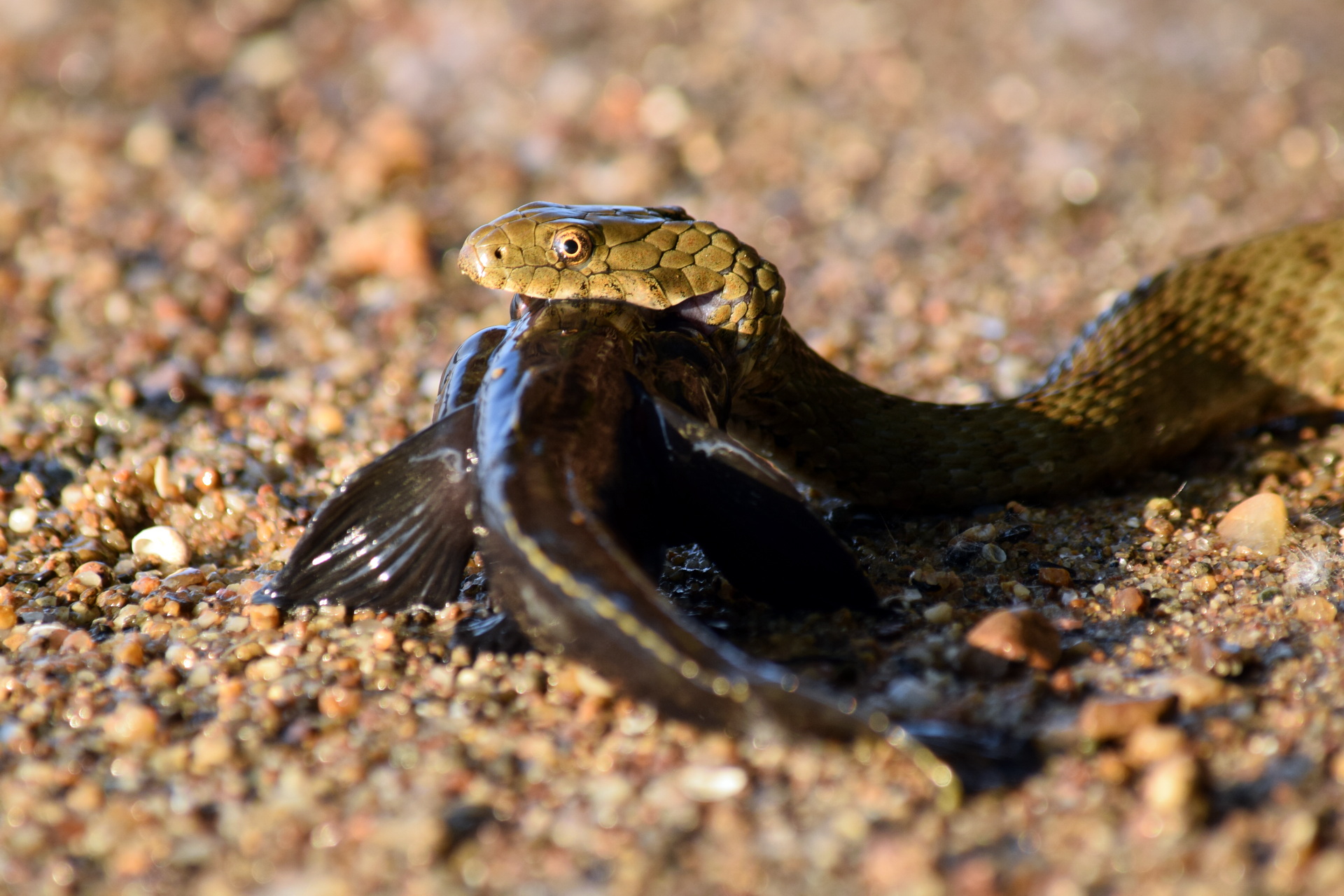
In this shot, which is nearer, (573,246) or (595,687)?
(595,687)

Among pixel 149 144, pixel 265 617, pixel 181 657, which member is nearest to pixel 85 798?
pixel 181 657

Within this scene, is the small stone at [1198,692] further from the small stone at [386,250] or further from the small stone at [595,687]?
the small stone at [386,250]

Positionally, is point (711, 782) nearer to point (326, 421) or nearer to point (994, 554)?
point (994, 554)

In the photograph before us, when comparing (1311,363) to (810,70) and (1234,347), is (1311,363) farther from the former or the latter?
(810,70)

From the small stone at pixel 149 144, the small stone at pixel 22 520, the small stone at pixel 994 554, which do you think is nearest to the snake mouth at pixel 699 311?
the small stone at pixel 994 554

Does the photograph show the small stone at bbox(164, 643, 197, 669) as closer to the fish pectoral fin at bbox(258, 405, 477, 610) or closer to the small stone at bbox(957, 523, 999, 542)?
the fish pectoral fin at bbox(258, 405, 477, 610)

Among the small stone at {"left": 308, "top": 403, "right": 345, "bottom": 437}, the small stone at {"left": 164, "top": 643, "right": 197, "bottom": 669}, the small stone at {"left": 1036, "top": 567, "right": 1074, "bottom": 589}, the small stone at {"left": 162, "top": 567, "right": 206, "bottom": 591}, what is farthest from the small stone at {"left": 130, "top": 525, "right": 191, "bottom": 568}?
the small stone at {"left": 1036, "top": 567, "right": 1074, "bottom": 589}

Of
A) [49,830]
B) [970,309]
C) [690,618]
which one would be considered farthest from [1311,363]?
[49,830]
